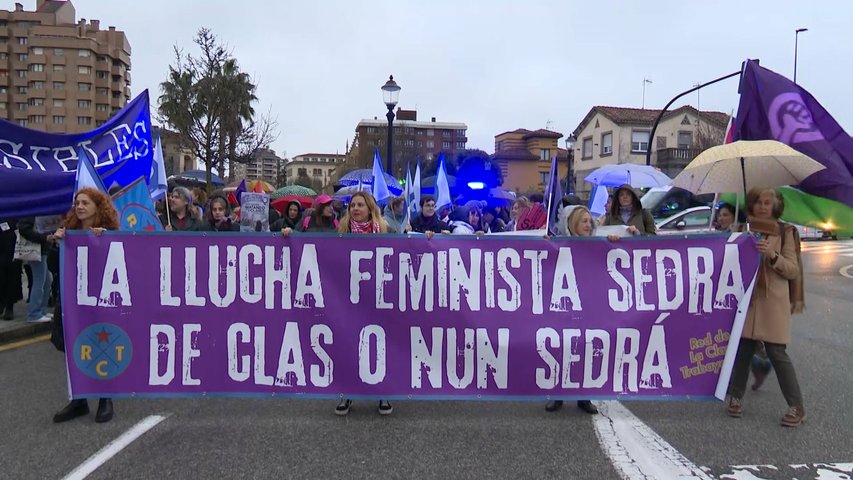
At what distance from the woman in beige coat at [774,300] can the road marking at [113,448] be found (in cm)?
427

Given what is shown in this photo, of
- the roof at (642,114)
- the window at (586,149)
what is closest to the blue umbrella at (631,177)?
the roof at (642,114)

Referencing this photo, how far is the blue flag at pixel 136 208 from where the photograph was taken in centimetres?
515

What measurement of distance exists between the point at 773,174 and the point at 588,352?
7.67ft

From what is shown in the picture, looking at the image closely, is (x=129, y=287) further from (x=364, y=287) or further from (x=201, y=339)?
(x=364, y=287)

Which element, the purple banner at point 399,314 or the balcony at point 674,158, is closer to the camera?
the purple banner at point 399,314

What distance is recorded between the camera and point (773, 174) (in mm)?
5020

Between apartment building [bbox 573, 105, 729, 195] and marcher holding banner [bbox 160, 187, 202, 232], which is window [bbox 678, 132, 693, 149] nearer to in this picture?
apartment building [bbox 573, 105, 729, 195]

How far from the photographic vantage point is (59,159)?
5250 millimetres

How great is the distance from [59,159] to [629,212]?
532cm

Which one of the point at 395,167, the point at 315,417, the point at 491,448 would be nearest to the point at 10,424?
the point at 315,417

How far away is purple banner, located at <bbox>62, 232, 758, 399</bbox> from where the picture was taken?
4238mm

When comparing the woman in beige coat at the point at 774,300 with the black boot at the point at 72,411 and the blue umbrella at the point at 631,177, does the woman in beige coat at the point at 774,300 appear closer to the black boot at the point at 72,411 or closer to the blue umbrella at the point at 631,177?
the black boot at the point at 72,411

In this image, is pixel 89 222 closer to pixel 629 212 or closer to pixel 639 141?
pixel 629 212

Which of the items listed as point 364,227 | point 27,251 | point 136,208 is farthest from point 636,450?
point 27,251
